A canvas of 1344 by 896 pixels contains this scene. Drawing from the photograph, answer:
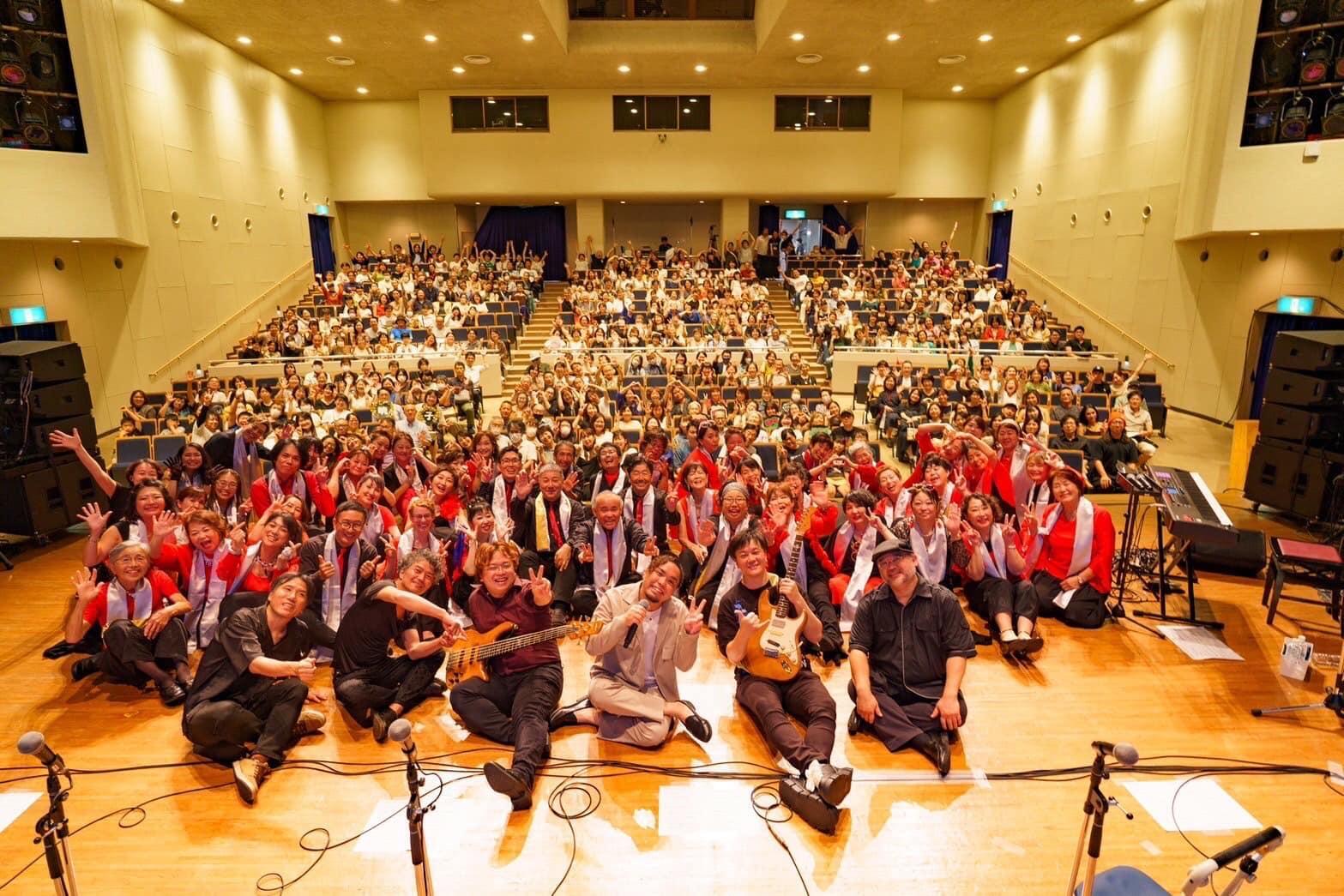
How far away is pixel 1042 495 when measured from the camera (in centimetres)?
578

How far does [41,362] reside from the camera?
685 cm

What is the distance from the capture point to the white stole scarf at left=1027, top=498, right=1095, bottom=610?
17.2 ft

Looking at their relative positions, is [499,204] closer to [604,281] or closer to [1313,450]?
[604,281]

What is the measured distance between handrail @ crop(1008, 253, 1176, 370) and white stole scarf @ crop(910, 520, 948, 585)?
1024 centimetres

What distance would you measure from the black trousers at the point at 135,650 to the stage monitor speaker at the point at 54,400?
3607 mm

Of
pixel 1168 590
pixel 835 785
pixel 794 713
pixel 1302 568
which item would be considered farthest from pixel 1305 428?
pixel 835 785

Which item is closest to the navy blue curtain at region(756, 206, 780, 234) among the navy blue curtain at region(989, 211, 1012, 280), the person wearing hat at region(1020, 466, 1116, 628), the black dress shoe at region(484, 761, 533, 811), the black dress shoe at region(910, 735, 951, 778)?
the navy blue curtain at region(989, 211, 1012, 280)

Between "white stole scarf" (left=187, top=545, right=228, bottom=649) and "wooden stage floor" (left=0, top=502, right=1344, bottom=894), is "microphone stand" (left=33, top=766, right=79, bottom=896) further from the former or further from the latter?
"white stole scarf" (left=187, top=545, right=228, bottom=649)

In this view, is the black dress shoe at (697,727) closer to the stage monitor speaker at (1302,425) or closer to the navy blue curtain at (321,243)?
the stage monitor speaker at (1302,425)

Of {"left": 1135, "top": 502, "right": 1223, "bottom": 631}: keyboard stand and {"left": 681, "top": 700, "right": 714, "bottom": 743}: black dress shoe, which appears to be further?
{"left": 1135, "top": 502, "right": 1223, "bottom": 631}: keyboard stand

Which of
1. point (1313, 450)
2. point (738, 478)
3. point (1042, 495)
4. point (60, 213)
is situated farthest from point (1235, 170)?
point (60, 213)

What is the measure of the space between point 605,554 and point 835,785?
2.75 m

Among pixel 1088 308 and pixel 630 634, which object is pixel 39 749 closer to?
pixel 630 634

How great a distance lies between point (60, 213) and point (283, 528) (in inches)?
357
